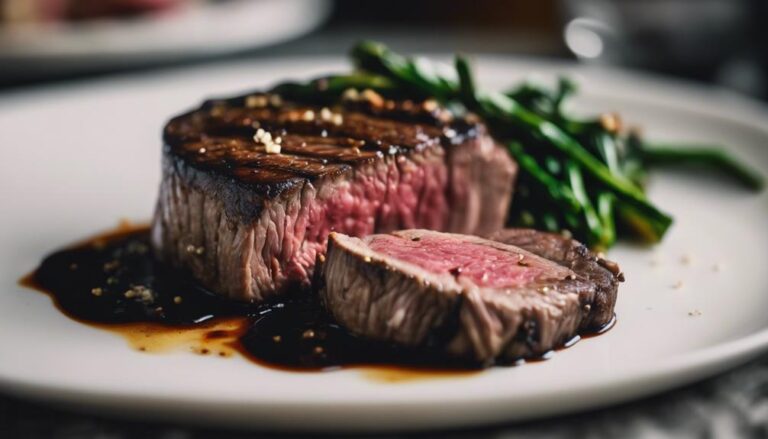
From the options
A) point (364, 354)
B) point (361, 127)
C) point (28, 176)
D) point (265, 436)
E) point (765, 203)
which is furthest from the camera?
point (28, 176)

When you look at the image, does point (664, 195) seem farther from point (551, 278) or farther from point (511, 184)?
point (551, 278)

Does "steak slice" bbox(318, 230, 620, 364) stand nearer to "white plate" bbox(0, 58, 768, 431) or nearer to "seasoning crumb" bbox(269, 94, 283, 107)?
"white plate" bbox(0, 58, 768, 431)

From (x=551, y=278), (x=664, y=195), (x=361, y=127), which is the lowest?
(x=664, y=195)

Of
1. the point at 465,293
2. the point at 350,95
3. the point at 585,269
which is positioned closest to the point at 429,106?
the point at 350,95

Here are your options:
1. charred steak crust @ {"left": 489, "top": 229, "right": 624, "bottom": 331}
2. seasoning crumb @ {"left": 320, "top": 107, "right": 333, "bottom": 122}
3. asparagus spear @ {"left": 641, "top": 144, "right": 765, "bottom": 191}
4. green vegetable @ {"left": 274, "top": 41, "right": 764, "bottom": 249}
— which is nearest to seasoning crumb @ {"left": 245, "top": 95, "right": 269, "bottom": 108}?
green vegetable @ {"left": 274, "top": 41, "right": 764, "bottom": 249}

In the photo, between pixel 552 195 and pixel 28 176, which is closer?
pixel 552 195

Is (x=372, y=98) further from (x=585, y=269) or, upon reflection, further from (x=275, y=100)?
(x=585, y=269)

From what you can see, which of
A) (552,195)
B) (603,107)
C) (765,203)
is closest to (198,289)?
(552,195)
